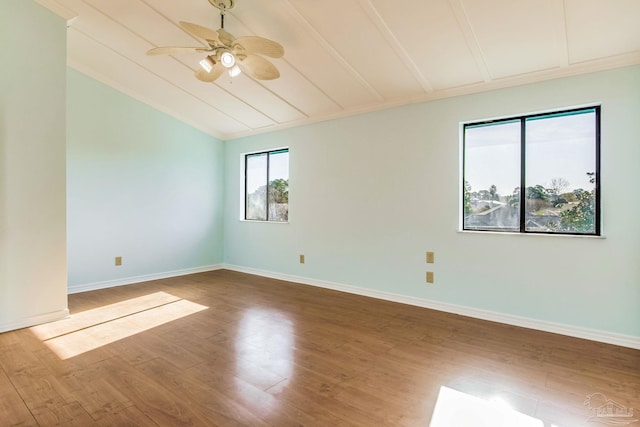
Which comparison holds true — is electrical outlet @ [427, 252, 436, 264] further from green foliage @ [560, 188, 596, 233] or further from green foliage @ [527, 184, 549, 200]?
green foliage @ [560, 188, 596, 233]

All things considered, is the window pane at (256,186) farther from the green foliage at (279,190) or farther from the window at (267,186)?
the green foliage at (279,190)

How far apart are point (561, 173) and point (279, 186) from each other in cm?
364

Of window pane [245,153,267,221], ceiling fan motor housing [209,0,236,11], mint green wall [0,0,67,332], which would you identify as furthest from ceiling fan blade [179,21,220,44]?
window pane [245,153,267,221]

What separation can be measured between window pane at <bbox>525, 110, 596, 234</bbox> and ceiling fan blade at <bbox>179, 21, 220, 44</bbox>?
2.95m

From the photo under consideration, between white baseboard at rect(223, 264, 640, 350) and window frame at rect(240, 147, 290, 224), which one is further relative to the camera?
window frame at rect(240, 147, 290, 224)

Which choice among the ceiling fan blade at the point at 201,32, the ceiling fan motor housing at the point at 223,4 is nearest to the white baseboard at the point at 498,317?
the ceiling fan blade at the point at 201,32

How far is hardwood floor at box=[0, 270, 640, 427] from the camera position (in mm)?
1736

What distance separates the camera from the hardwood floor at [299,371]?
1736 millimetres

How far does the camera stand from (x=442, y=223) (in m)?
3.55

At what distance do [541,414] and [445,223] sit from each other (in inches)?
79.9

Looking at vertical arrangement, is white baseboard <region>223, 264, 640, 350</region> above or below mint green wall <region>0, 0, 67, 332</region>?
below

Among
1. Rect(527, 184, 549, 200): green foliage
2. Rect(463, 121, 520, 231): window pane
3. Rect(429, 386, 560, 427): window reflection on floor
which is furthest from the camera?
Rect(463, 121, 520, 231): window pane

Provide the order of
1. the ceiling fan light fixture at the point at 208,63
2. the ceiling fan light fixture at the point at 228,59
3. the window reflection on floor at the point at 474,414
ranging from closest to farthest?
the window reflection on floor at the point at 474,414 → the ceiling fan light fixture at the point at 228,59 → the ceiling fan light fixture at the point at 208,63

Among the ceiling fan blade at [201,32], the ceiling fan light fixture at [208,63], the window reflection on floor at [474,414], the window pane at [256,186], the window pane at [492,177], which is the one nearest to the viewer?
the window reflection on floor at [474,414]
